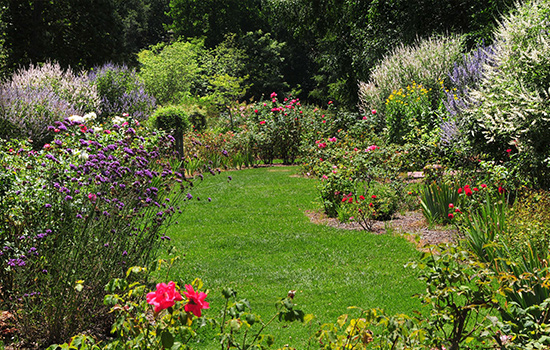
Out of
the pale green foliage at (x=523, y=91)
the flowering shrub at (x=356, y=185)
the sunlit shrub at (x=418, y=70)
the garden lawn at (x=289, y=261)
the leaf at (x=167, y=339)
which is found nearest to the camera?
the leaf at (x=167, y=339)

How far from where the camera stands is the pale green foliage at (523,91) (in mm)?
6594

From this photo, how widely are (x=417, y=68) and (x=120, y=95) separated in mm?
9888

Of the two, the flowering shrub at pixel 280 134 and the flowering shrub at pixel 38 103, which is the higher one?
the flowering shrub at pixel 38 103

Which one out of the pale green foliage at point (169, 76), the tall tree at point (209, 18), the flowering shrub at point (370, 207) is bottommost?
the flowering shrub at point (370, 207)

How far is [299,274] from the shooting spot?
17.5 ft

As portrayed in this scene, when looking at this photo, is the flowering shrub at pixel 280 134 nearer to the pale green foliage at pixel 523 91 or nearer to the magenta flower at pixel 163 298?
the pale green foliage at pixel 523 91

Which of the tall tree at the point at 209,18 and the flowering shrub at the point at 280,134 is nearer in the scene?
the flowering shrub at the point at 280,134

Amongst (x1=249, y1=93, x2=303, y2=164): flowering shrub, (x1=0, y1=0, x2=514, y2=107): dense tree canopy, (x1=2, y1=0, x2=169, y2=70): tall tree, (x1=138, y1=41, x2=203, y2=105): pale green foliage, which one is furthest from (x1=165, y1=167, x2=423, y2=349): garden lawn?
(x1=2, y1=0, x2=169, y2=70): tall tree

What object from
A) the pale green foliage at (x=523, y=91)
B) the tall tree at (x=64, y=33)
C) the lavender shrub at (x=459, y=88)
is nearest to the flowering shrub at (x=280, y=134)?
the lavender shrub at (x=459, y=88)

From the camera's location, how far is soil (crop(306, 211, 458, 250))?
604 cm

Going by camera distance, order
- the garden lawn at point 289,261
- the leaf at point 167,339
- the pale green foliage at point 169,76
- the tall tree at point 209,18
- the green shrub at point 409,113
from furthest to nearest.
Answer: the tall tree at point 209,18, the pale green foliage at point 169,76, the green shrub at point 409,113, the garden lawn at point 289,261, the leaf at point 167,339

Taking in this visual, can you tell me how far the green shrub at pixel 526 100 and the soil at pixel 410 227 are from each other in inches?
62.5

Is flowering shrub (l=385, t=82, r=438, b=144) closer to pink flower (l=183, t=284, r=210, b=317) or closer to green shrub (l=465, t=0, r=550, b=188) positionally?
green shrub (l=465, t=0, r=550, b=188)

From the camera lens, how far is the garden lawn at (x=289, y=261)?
454 centimetres
